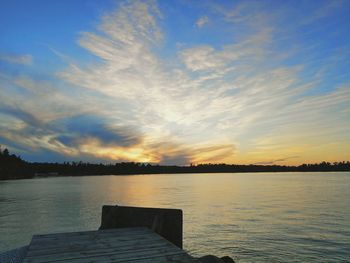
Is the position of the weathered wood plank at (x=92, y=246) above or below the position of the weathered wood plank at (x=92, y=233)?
below

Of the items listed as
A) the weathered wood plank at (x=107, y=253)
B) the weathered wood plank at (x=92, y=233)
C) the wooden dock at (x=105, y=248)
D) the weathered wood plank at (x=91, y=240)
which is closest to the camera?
the wooden dock at (x=105, y=248)

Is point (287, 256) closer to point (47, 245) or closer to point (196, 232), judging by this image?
point (196, 232)

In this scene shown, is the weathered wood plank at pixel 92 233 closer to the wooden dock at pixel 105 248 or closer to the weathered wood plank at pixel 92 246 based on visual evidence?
the wooden dock at pixel 105 248

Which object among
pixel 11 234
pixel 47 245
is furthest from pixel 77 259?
pixel 11 234

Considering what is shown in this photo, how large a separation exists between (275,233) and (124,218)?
17.5m

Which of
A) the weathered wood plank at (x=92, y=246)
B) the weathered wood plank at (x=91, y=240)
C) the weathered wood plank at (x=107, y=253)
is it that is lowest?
the weathered wood plank at (x=107, y=253)

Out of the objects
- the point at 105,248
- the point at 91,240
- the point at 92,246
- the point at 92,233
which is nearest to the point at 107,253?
the point at 105,248

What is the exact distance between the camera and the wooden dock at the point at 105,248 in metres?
7.08

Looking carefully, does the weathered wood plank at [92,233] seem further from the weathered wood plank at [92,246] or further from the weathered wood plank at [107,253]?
the weathered wood plank at [107,253]

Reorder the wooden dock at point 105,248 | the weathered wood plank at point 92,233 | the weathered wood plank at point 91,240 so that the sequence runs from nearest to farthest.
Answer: the wooden dock at point 105,248 < the weathered wood plank at point 91,240 < the weathered wood plank at point 92,233

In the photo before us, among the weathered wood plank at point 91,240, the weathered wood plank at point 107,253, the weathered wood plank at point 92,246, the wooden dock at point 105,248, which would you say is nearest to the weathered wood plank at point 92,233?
the wooden dock at point 105,248

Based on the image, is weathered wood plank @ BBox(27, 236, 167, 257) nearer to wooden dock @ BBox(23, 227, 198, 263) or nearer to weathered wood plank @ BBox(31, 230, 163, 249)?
wooden dock @ BBox(23, 227, 198, 263)

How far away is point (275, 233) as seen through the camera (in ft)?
83.0

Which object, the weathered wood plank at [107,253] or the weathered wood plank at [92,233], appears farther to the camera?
the weathered wood plank at [92,233]
